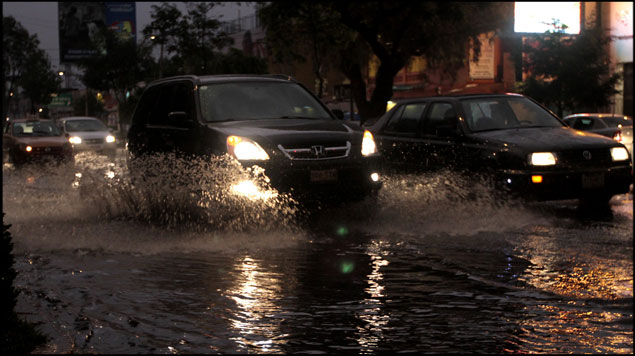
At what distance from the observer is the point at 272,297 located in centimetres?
686

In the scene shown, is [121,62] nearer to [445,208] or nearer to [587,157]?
[445,208]

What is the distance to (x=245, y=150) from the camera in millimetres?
10570

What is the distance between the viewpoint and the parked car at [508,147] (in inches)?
454

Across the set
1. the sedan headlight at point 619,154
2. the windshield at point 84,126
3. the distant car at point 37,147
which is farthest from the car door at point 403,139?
the windshield at point 84,126

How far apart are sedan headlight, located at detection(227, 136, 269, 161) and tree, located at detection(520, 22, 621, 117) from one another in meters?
28.7

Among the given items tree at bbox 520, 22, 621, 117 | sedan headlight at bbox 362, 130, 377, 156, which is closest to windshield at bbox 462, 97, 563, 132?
sedan headlight at bbox 362, 130, 377, 156

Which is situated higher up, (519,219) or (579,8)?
(579,8)

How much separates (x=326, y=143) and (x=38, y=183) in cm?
1130

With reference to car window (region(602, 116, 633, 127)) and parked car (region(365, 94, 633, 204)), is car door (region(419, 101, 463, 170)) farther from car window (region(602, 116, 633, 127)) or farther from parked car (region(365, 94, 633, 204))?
car window (region(602, 116, 633, 127))

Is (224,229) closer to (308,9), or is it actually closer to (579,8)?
(308,9)

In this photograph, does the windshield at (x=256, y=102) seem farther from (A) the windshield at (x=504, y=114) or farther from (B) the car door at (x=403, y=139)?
(A) the windshield at (x=504, y=114)

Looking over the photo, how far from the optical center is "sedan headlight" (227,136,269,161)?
10.5 metres

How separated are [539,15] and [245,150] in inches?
1584

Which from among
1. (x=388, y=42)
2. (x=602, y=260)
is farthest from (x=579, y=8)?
(x=602, y=260)
